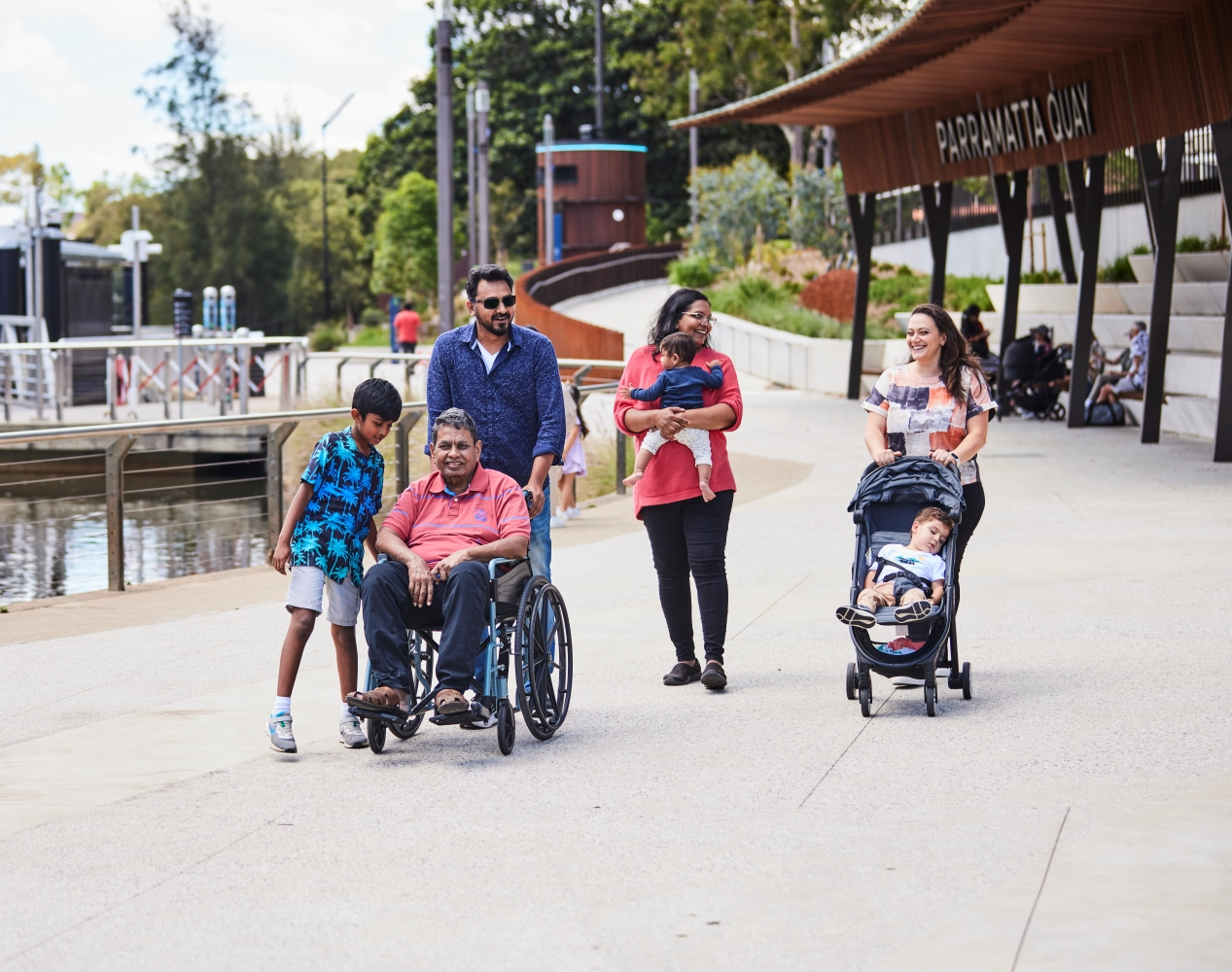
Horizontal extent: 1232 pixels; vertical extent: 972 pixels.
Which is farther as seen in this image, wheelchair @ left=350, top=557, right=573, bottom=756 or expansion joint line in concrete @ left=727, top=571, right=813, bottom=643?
expansion joint line in concrete @ left=727, top=571, right=813, bottom=643

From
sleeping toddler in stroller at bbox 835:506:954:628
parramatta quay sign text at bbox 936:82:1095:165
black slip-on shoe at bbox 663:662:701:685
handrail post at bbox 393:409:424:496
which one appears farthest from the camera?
parramatta quay sign text at bbox 936:82:1095:165

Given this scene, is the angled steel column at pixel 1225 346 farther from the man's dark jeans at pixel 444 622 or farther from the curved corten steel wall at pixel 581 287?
the curved corten steel wall at pixel 581 287

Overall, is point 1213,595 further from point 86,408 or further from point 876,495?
point 86,408

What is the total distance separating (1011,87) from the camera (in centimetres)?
2339

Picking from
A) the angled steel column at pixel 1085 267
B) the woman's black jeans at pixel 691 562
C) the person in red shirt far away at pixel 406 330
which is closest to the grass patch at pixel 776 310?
the person in red shirt far away at pixel 406 330

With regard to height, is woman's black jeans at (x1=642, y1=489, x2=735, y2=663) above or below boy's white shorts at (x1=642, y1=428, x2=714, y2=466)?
below

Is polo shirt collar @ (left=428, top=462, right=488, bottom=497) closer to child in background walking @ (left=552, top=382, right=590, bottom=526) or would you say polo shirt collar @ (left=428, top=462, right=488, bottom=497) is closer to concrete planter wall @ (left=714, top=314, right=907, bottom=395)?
child in background walking @ (left=552, top=382, right=590, bottom=526)

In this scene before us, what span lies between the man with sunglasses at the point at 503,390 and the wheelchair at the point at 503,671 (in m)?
0.56

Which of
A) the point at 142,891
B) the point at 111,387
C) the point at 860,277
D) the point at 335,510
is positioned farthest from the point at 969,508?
the point at 860,277

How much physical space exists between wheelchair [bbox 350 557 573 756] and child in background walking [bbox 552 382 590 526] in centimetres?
709


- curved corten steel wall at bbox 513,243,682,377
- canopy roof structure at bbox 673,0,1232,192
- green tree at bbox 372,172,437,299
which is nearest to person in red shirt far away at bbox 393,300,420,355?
curved corten steel wall at bbox 513,243,682,377

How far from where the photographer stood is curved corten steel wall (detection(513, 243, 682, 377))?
121 feet

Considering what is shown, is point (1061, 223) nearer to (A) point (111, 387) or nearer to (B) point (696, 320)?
(A) point (111, 387)

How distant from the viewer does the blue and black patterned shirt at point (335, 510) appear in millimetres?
6578
